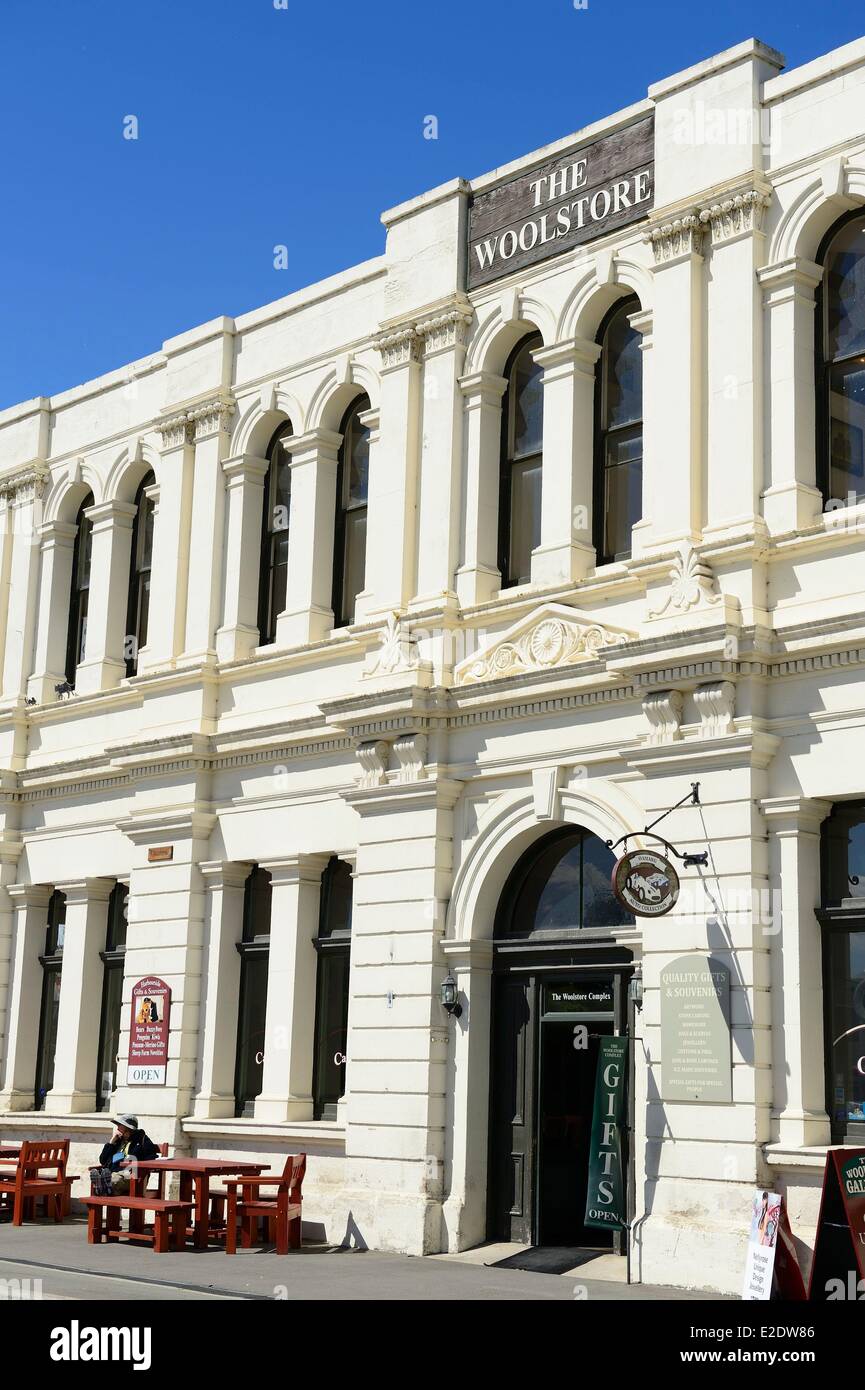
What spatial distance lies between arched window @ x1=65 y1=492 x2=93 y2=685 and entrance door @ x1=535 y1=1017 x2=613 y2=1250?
36.8 feet

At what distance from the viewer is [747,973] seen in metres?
15.9

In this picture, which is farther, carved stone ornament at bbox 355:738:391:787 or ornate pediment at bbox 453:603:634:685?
carved stone ornament at bbox 355:738:391:787

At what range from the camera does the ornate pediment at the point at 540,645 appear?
18.1 metres

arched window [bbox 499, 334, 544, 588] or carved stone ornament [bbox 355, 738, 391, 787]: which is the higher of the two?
arched window [bbox 499, 334, 544, 588]

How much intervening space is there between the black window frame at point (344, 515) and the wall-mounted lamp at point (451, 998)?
17.6 ft

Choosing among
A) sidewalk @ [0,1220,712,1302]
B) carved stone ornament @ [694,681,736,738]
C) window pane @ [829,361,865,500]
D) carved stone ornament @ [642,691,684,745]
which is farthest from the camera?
window pane @ [829,361,865,500]

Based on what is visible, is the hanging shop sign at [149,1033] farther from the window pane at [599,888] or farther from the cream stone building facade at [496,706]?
the window pane at [599,888]

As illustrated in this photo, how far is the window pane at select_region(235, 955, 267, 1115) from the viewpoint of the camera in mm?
21703

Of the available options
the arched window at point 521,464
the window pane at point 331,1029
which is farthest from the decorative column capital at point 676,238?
the window pane at point 331,1029

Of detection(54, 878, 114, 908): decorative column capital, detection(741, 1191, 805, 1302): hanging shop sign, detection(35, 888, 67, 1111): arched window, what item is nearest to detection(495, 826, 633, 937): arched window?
detection(741, 1191, 805, 1302): hanging shop sign

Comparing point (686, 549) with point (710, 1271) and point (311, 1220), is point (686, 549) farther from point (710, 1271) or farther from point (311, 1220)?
point (311, 1220)

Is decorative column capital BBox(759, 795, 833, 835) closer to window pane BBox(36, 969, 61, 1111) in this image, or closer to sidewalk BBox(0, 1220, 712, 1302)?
sidewalk BBox(0, 1220, 712, 1302)

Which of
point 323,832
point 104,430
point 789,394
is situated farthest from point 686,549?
point 104,430

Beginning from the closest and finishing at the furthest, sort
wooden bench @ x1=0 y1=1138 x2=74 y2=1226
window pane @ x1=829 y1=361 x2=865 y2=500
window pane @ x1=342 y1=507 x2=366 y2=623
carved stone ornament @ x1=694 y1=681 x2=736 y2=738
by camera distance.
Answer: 1. carved stone ornament @ x1=694 y1=681 x2=736 y2=738
2. window pane @ x1=829 y1=361 x2=865 y2=500
3. wooden bench @ x1=0 y1=1138 x2=74 y2=1226
4. window pane @ x1=342 y1=507 x2=366 y2=623
